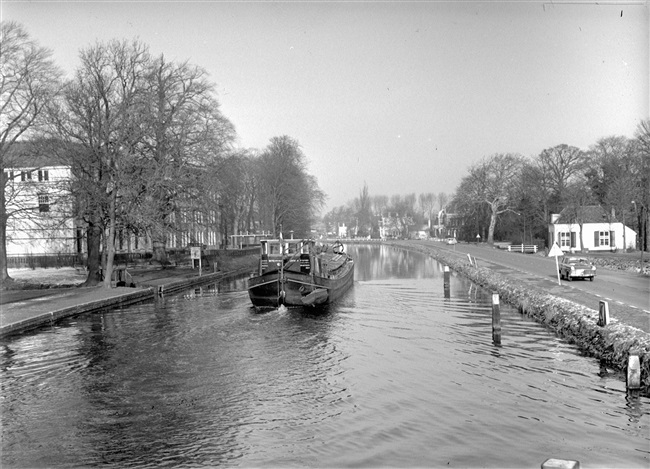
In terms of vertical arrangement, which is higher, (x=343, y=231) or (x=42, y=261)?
(x=343, y=231)

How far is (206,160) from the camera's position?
38750mm

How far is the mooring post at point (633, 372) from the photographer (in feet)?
38.7

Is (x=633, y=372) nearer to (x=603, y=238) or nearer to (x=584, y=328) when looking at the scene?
(x=584, y=328)

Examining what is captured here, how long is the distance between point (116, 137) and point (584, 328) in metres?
23.9

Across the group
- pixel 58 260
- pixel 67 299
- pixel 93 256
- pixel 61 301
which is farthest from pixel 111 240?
pixel 58 260

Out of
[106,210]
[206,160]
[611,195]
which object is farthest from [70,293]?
[611,195]

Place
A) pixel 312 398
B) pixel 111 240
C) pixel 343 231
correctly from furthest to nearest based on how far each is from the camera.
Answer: pixel 343 231, pixel 111 240, pixel 312 398

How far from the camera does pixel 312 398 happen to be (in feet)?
40.1

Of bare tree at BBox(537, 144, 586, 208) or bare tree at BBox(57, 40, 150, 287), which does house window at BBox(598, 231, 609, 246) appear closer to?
bare tree at BBox(537, 144, 586, 208)

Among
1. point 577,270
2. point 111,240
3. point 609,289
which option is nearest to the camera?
point 609,289

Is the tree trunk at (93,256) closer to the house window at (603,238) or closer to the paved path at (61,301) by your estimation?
the paved path at (61,301)

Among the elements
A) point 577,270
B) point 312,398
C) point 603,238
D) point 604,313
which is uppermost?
point 603,238

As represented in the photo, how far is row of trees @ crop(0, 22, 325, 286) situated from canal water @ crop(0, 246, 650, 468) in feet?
31.1

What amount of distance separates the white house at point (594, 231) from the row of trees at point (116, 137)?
37.4 metres
